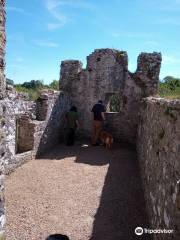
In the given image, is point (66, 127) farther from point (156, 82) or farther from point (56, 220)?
point (56, 220)

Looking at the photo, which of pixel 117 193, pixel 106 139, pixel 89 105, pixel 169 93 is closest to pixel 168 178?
pixel 117 193

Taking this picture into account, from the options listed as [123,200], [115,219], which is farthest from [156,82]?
[115,219]

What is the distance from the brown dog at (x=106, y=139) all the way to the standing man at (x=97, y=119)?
0.21 metres

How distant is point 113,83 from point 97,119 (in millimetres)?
2096

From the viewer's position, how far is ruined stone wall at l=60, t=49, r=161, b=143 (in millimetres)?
14184

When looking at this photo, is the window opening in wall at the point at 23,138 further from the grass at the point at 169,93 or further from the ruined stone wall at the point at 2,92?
the ruined stone wall at the point at 2,92

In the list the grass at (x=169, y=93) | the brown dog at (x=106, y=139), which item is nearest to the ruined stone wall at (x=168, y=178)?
the grass at (x=169, y=93)

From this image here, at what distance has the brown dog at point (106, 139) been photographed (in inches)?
532

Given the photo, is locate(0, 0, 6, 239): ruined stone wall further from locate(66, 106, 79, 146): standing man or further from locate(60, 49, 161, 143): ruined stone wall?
locate(60, 49, 161, 143): ruined stone wall

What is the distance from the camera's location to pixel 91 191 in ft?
28.1

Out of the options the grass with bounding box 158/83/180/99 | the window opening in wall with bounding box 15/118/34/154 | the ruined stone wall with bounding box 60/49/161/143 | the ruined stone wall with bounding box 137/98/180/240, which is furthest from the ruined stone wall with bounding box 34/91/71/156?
the ruined stone wall with bounding box 137/98/180/240

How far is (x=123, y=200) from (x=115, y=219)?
106 cm

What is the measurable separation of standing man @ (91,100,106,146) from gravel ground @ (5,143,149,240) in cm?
220

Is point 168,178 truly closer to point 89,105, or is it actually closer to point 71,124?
point 71,124
